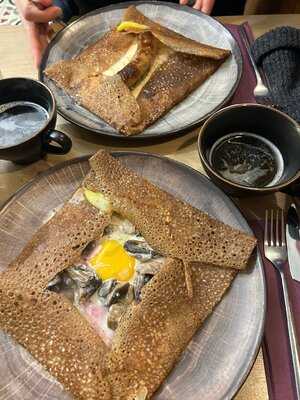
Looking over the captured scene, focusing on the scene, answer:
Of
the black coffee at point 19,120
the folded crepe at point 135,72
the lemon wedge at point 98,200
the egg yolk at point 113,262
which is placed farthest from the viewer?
the folded crepe at point 135,72

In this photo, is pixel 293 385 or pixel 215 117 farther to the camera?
pixel 215 117

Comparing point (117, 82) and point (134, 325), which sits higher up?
point (117, 82)

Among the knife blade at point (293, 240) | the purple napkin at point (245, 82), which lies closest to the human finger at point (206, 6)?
the purple napkin at point (245, 82)

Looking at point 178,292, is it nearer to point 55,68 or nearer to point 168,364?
point 168,364

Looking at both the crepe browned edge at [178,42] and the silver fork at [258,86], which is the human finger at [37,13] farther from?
the silver fork at [258,86]

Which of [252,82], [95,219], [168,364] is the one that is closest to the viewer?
[168,364]

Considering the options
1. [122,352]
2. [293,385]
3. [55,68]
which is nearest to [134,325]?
[122,352]

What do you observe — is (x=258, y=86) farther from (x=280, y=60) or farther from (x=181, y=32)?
(x=181, y=32)
